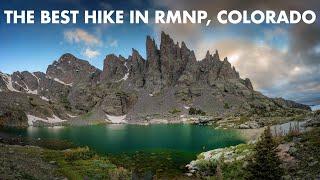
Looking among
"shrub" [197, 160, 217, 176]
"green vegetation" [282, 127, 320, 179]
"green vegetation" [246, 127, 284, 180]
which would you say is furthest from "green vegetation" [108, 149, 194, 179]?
"green vegetation" [246, 127, 284, 180]

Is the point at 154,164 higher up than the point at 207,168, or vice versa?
the point at 207,168

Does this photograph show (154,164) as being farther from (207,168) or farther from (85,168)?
(207,168)

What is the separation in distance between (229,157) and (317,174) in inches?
802

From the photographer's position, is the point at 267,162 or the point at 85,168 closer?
the point at 267,162

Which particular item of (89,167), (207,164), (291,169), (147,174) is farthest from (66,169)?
(291,169)

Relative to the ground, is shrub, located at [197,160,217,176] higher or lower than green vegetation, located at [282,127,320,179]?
lower

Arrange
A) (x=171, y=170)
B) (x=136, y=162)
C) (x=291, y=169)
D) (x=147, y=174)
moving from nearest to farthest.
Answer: (x=291, y=169) → (x=147, y=174) → (x=171, y=170) → (x=136, y=162)

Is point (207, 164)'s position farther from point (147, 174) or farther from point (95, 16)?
point (95, 16)

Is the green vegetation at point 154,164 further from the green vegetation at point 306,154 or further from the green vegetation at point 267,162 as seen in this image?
the green vegetation at point 267,162

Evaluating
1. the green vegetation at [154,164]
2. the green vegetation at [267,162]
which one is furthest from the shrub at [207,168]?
the green vegetation at [267,162]

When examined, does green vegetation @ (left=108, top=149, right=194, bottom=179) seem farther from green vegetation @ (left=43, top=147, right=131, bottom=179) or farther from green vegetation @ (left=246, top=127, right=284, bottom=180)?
green vegetation @ (left=246, top=127, right=284, bottom=180)

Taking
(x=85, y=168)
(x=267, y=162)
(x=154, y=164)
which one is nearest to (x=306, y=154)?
(x=267, y=162)

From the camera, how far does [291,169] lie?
3859 cm

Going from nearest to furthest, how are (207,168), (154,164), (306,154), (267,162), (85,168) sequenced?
1. (267,162)
2. (306,154)
3. (207,168)
4. (85,168)
5. (154,164)
